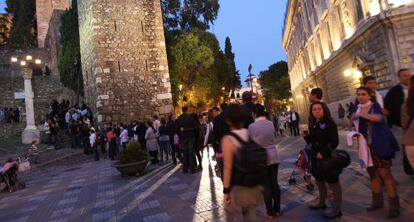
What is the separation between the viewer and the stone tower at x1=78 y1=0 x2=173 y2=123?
19.5 meters

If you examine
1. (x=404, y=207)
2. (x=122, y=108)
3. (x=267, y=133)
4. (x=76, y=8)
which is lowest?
(x=404, y=207)

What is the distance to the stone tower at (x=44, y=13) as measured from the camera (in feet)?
132

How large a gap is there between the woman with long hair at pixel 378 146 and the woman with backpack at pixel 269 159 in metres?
1.07

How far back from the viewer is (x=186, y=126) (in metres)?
9.26

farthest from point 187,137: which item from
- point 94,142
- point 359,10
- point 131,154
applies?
point 359,10

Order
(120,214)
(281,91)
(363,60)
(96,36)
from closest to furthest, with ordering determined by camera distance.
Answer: (120,214)
(363,60)
(96,36)
(281,91)

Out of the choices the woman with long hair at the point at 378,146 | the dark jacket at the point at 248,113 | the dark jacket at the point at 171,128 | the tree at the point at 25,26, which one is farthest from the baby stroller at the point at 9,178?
the tree at the point at 25,26

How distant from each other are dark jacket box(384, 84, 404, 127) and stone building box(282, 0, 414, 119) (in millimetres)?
2920

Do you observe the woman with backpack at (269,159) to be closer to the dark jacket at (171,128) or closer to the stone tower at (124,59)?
the dark jacket at (171,128)

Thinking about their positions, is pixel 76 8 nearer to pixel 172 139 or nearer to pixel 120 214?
pixel 172 139

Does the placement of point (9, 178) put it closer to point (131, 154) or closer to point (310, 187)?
point (131, 154)

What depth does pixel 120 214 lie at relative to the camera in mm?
5941

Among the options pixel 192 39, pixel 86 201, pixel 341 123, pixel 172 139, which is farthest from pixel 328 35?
pixel 86 201

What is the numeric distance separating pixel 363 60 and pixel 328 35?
668cm
